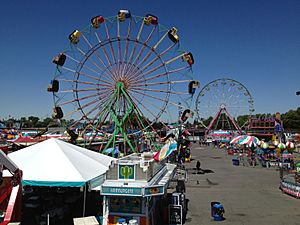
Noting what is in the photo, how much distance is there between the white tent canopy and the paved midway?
14.3 feet

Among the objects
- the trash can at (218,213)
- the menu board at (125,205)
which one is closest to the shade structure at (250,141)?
the trash can at (218,213)

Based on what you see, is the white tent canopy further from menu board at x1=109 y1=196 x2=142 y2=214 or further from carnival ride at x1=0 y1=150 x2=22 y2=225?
menu board at x1=109 y1=196 x2=142 y2=214

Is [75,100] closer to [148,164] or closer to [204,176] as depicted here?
[204,176]

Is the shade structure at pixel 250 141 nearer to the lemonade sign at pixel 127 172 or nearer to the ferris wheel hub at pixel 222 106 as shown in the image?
the lemonade sign at pixel 127 172

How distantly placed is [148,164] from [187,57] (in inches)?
586

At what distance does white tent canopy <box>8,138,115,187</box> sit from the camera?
33.3ft

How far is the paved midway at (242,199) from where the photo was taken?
12039 mm

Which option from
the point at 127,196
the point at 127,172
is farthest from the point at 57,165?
the point at 127,196

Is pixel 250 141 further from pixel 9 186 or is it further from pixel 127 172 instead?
pixel 9 186

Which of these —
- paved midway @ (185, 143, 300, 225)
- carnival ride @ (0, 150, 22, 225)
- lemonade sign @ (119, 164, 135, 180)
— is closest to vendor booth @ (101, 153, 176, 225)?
lemonade sign @ (119, 164, 135, 180)

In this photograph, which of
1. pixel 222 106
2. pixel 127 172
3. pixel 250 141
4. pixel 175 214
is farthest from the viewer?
pixel 222 106

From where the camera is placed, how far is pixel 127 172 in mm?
9445

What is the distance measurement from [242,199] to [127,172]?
8697 mm

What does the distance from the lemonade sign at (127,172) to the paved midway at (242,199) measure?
12.0 feet
